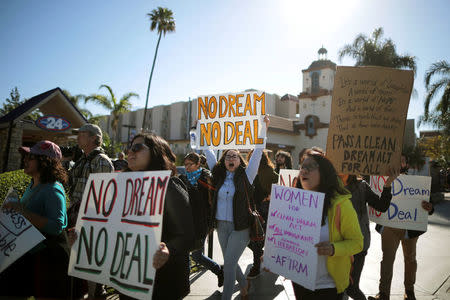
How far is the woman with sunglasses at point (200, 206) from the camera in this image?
2271mm

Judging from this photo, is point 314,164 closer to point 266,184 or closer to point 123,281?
point 123,281

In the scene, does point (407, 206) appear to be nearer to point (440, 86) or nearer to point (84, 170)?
point (84, 170)

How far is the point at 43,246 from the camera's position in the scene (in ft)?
7.52

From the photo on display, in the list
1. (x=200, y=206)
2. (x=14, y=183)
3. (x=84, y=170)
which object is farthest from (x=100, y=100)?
(x=200, y=206)

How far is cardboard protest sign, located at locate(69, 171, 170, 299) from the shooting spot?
172 centimetres

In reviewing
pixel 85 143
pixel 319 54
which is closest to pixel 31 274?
pixel 85 143

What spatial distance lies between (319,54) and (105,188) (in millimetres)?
39542

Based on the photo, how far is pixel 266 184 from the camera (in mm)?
4875

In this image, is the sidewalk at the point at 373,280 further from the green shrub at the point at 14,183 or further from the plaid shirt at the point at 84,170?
the green shrub at the point at 14,183

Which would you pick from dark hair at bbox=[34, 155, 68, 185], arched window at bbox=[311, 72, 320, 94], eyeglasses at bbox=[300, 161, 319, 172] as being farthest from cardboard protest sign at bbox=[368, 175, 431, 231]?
arched window at bbox=[311, 72, 320, 94]

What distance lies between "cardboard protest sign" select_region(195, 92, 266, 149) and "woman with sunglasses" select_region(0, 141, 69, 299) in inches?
84.3

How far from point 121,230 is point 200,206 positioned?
2.13 feet

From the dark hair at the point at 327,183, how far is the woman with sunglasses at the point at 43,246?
211cm

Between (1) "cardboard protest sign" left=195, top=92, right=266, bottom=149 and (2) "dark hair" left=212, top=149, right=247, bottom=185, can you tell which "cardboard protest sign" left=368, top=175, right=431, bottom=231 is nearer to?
(1) "cardboard protest sign" left=195, top=92, right=266, bottom=149
